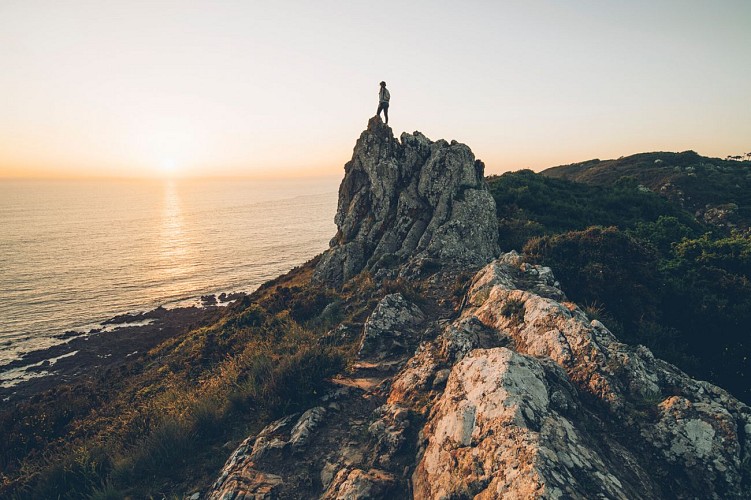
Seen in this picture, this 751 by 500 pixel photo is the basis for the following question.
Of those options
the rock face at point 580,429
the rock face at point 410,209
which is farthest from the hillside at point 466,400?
the rock face at point 410,209

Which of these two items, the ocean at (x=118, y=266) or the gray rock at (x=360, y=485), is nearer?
the gray rock at (x=360, y=485)

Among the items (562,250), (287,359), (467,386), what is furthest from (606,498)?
(562,250)

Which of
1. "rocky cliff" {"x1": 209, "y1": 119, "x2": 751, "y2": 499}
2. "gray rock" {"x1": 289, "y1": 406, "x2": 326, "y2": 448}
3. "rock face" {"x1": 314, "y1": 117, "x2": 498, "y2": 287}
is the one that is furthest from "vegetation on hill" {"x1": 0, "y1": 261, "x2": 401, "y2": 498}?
"rock face" {"x1": 314, "y1": 117, "x2": 498, "y2": 287}

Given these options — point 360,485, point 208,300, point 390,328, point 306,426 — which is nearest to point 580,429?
point 360,485

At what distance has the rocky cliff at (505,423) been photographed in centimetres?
507

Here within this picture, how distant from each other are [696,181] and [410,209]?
5517 cm

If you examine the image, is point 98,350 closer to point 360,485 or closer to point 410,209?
point 410,209

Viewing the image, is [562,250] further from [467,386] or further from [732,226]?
[732,226]

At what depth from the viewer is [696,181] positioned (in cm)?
5144

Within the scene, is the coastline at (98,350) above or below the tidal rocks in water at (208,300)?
below

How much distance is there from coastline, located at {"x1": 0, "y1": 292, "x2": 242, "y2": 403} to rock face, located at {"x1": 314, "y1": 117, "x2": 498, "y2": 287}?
62.9ft

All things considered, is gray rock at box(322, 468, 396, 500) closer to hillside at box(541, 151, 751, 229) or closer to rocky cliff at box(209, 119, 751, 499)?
rocky cliff at box(209, 119, 751, 499)

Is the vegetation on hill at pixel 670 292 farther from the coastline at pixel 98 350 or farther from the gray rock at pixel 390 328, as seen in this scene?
the coastline at pixel 98 350

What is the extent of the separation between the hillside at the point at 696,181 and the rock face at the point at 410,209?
26521mm
